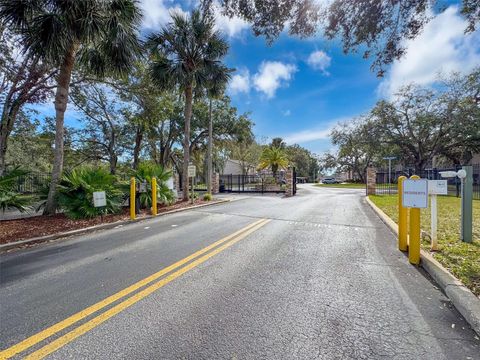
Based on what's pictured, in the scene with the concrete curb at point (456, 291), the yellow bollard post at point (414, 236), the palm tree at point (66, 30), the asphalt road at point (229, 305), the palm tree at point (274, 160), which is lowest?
the asphalt road at point (229, 305)

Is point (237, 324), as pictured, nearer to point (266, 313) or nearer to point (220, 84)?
point (266, 313)

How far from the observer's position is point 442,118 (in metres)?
25.1

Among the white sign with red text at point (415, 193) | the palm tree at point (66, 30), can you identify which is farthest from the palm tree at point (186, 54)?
the white sign with red text at point (415, 193)

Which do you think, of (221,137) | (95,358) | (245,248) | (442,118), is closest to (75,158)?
(221,137)

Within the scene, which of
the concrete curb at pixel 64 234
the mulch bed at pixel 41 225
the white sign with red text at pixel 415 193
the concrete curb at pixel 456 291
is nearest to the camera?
the concrete curb at pixel 456 291

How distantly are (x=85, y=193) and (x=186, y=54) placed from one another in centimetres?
914

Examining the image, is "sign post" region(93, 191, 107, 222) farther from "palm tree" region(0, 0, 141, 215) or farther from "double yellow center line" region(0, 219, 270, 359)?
"double yellow center line" region(0, 219, 270, 359)

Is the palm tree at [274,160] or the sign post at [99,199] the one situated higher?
the palm tree at [274,160]

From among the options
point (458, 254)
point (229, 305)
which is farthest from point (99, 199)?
point (458, 254)

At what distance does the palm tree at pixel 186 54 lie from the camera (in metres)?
13.6

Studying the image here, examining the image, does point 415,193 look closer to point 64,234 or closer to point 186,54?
point 64,234

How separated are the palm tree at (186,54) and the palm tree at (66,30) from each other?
14.1ft

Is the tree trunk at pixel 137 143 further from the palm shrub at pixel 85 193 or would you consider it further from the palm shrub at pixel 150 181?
the palm shrub at pixel 85 193

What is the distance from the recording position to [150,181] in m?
10.9
